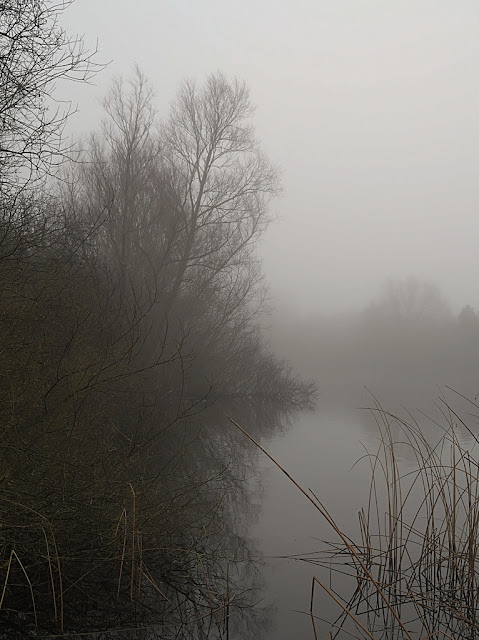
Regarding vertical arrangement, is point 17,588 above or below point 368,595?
below

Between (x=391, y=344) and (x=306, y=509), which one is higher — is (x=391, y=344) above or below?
above

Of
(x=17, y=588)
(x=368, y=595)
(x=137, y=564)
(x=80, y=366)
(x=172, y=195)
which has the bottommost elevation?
(x=17, y=588)

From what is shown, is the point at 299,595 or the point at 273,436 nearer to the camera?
the point at 299,595

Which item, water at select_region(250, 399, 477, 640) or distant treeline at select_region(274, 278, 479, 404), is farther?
distant treeline at select_region(274, 278, 479, 404)

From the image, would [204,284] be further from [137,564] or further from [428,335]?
[428,335]

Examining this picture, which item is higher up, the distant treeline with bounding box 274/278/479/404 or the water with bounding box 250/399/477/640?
the distant treeline with bounding box 274/278/479/404

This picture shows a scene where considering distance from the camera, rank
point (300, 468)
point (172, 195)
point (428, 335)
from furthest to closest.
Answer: point (428, 335) → point (172, 195) → point (300, 468)

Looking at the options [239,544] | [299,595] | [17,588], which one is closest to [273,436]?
[239,544]

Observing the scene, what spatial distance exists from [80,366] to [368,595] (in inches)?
104

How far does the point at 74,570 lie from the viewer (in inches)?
134

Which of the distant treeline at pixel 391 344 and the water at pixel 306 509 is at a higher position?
the distant treeline at pixel 391 344

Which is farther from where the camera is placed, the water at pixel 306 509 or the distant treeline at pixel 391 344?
the distant treeline at pixel 391 344

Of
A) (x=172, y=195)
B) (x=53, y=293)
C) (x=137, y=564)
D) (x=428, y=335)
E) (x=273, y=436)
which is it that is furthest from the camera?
(x=428, y=335)

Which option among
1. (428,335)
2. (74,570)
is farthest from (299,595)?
(428,335)
